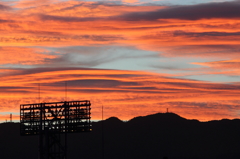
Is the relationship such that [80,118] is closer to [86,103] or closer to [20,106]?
[86,103]

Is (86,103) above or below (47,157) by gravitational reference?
above

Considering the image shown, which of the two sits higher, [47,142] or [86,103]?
[86,103]

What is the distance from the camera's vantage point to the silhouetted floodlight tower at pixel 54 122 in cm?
8244

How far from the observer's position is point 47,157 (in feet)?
276

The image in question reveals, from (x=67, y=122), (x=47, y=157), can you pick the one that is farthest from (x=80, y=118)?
(x=47, y=157)

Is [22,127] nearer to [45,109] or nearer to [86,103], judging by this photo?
[45,109]

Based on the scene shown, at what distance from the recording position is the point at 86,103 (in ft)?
269

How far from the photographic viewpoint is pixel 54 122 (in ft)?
276

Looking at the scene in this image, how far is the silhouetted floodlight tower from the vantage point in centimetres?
8244

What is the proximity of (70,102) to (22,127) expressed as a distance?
894 centimetres

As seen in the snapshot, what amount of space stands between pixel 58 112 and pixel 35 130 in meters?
4.59

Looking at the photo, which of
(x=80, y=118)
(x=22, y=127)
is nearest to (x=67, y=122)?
(x=80, y=118)

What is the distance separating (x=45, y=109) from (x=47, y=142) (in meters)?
4.59

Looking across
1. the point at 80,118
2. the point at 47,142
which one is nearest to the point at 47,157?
the point at 47,142
